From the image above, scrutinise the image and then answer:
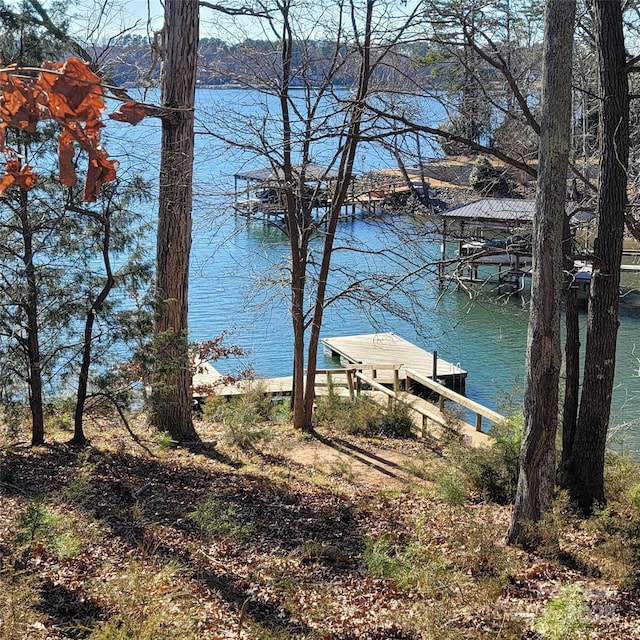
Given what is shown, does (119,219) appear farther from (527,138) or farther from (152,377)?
(527,138)

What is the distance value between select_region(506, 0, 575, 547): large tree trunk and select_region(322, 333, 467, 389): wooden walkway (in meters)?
12.4

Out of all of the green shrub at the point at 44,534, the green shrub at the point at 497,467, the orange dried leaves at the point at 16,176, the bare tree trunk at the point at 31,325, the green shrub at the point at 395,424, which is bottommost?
the green shrub at the point at 395,424

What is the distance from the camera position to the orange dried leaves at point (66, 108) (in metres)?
1.87

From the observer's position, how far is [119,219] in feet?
26.7

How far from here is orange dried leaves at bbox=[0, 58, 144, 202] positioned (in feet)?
6.13

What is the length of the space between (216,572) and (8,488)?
241cm

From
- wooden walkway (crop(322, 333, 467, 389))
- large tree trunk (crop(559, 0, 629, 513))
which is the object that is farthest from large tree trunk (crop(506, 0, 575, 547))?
wooden walkway (crop(322, 333, 467, 389))

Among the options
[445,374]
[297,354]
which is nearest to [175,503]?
[297,354]

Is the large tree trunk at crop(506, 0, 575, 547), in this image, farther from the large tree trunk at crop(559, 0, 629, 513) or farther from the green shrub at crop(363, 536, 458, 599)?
the large tree trunk at crop(559, 0, 629, 513)

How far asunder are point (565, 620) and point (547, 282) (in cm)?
260

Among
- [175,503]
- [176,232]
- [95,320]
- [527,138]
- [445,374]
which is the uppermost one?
[527,138]

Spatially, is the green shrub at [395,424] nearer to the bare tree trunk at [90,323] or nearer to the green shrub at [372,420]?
the green shrub at [372,420]

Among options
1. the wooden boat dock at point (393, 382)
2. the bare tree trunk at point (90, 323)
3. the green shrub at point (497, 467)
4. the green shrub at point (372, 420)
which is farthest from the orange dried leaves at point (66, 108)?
the green shrub at point (372, 420)

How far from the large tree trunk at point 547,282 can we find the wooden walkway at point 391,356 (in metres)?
12.4
